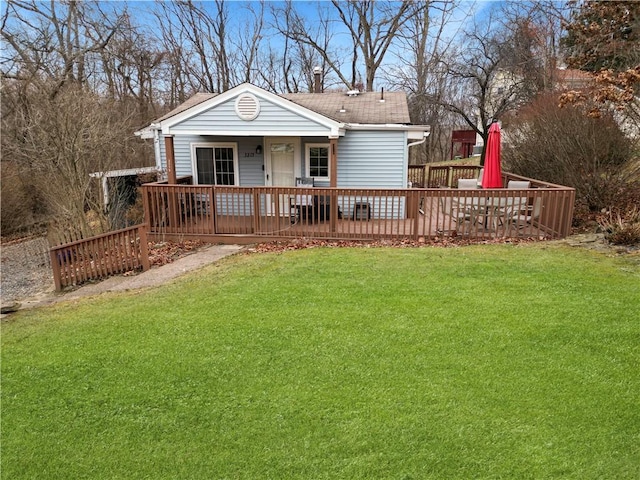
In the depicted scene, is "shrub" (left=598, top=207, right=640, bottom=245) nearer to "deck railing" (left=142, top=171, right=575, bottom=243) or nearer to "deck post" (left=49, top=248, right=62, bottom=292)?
"deck railing" (left=142, top=171, right=575, bottom=243)

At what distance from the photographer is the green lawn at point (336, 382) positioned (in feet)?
9.32

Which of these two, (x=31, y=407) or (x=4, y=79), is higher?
(x=4, y=79)

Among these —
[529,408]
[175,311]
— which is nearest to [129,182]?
[175,311]

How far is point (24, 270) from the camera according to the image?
921 centimetres

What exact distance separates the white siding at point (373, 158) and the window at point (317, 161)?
0.42m

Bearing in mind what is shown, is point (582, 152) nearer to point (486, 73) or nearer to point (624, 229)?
point (624, 229)

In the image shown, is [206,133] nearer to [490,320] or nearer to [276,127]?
[276,127]

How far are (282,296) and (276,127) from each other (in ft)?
20.1

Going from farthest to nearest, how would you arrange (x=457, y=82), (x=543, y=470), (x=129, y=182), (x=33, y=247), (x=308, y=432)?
(x=457, y=82), (x=129, y=182), (x=33, y=247), (x=308, y=432), (x=543, y=470)

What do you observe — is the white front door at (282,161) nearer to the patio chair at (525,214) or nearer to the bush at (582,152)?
the patio chair at (525,214)

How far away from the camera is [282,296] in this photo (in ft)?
18.7

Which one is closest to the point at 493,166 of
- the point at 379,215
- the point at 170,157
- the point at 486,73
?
the point at 379,215

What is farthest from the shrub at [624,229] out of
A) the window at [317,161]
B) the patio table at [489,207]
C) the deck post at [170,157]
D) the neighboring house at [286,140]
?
the deck post at [170,157]

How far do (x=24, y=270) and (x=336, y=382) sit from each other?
8.67 m
